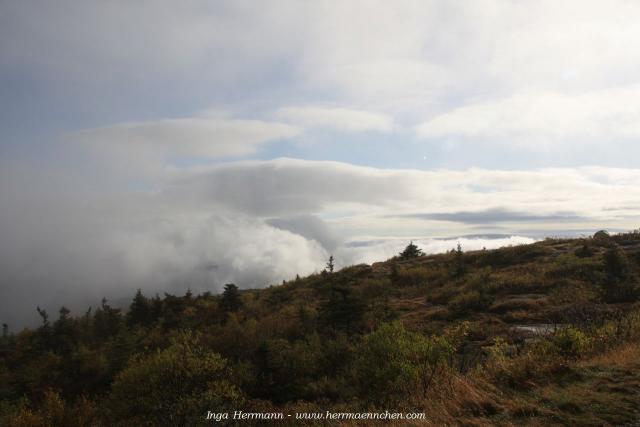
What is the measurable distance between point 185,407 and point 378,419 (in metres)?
9.58

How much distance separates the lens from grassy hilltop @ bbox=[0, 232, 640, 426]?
8008mm

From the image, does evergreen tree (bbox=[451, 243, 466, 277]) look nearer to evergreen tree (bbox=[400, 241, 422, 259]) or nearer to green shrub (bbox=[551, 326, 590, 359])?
evergreen tree (bbox=[400, 241, 422, 259])

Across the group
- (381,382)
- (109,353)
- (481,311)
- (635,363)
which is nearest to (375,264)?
(481,311)

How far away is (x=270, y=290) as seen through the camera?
45906 mm

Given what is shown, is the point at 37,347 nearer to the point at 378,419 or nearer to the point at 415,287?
the point at 415,287

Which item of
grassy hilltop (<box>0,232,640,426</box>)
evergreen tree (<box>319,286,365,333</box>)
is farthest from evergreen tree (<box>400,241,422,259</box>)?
evergreen tree (<box>319,286,365,333</box>)

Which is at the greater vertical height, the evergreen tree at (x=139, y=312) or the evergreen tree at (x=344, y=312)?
the evergreen tree at (x=344, y=312)

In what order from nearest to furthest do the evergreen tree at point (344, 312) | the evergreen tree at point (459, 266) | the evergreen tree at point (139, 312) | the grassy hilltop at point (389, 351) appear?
the grassy hilltop at point (389, 351) → the evergreen tree at point (344, 312) → the evergreen tree at point (459, 266) → the evergreen tree at point (139, 312)

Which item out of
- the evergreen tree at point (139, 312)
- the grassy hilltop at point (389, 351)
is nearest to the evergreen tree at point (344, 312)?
the grassy hilltop at point (389, 351)

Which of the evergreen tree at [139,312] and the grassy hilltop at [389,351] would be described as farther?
the evergreen tree at [139,312]

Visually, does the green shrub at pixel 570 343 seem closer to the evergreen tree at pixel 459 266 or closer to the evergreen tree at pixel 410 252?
the evergreen tree at pixel 459 266

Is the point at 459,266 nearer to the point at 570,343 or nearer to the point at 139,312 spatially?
the point at 570,343

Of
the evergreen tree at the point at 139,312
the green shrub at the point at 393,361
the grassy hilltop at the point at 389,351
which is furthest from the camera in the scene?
the evergreen tree at the point at 139,312

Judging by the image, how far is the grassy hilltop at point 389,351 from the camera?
8.01 m
